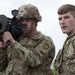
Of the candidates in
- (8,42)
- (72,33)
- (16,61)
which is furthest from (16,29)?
(72,33)

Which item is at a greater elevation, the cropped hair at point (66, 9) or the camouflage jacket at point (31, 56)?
the cropped hair at point (66, 9)

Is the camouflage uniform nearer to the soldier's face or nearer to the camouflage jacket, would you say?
the soldier's face

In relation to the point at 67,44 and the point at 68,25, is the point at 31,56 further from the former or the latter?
the point at 68,25

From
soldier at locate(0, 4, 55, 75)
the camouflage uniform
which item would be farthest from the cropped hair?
soldier at locate(0, 4, 55, 75)

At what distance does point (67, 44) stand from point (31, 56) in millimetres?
718

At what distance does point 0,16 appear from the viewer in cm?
497

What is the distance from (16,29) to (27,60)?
503 millimetres

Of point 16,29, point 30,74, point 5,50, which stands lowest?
point 30,74

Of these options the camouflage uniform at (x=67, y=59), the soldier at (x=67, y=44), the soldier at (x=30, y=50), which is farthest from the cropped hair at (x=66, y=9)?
the soldier at (x=30, y=50)

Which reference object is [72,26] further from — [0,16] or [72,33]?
[0,16]

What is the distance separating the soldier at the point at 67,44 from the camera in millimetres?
4371

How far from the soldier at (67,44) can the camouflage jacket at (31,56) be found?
1.65 ft

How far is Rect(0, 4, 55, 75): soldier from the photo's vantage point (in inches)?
199

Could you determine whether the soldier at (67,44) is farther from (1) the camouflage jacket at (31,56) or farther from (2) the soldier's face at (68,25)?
(1) the camouflage jacket at (31,56)
